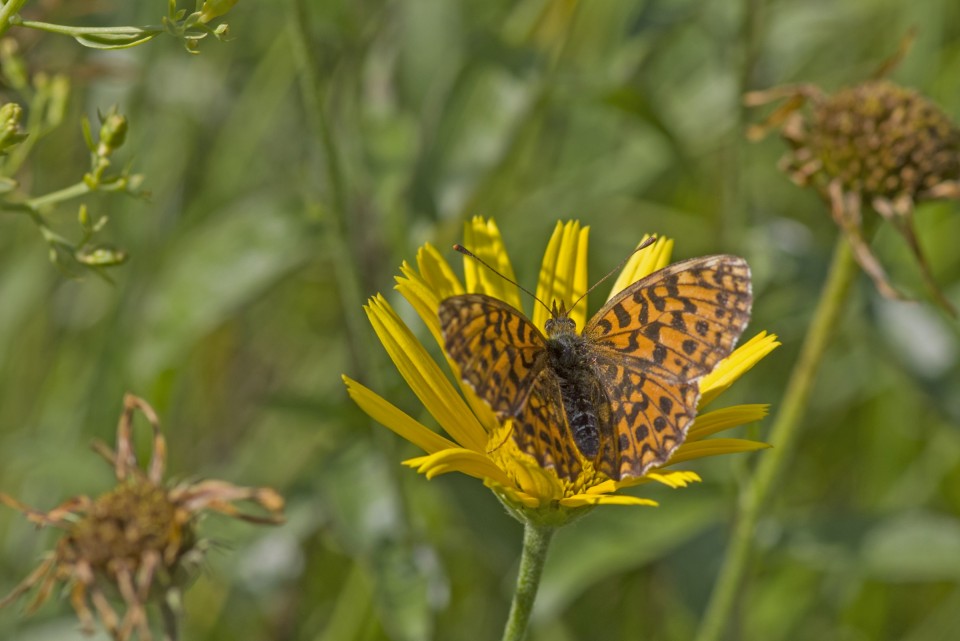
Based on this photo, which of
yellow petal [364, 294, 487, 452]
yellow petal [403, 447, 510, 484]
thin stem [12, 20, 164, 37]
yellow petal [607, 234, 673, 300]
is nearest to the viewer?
thin stem [12, 20, 164, 37]

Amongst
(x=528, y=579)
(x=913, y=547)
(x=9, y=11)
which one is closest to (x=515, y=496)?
(x=528, y=579)

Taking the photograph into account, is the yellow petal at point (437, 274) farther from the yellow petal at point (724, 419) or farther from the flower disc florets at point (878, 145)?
the flower disc florets at point (878, 145)

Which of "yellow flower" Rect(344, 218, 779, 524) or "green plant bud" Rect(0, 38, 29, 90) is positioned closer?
"yellow flower" Rect(344, 218, 779, 524)

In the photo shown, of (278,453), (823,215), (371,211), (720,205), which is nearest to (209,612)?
(278,453)

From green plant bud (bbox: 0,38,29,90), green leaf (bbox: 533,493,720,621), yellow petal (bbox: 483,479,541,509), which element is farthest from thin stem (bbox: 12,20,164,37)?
green leaf (bbox: 533,493,720,621)

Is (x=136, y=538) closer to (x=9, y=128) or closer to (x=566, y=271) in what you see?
(x=9, y=128)

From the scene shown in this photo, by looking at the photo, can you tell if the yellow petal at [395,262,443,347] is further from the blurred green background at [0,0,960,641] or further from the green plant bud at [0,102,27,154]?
the green plant bud at [0,102,27,154]
